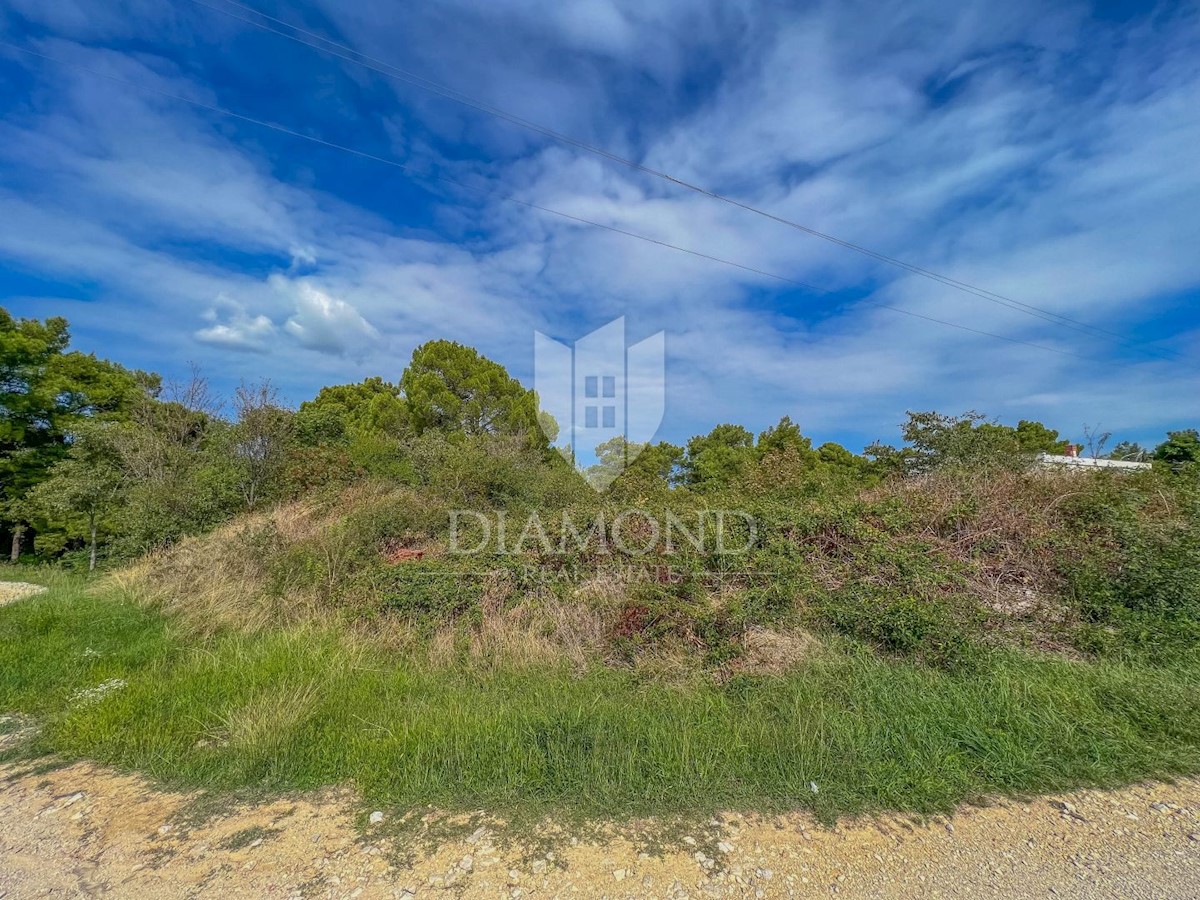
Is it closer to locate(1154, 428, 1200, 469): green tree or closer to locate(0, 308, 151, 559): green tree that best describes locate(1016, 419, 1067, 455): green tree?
locate(1154, 428, 1200, 469): green tree

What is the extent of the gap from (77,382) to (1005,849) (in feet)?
85.2

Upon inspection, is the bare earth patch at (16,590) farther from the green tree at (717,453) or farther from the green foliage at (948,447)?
the green tree at (717,453)

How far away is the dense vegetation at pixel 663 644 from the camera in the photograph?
2.85 m

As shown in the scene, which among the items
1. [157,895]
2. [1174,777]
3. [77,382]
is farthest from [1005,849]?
[77,382]

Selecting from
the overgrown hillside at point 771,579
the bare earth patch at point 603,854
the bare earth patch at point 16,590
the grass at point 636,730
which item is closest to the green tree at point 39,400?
the bare earth patch at point 16,590

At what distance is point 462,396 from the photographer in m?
20.0

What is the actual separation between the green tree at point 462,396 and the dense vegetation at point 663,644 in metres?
9.92

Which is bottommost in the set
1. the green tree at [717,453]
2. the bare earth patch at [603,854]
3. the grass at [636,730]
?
the bare earth patch at [603,854]

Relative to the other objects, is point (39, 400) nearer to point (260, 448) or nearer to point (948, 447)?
point (260, 448)

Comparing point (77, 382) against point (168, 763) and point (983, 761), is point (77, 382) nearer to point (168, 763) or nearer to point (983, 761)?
point (168, 763)

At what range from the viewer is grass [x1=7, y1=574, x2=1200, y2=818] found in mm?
2664

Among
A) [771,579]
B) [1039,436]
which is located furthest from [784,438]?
[771,579]

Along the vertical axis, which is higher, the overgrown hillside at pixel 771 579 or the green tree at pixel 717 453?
the green tree at pixel 717 453

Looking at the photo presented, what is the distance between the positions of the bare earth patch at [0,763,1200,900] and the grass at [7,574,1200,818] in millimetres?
160
